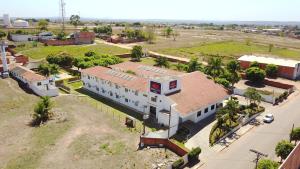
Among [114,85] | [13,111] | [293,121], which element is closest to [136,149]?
[114,85]

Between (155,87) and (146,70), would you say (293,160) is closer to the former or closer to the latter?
(155,87)

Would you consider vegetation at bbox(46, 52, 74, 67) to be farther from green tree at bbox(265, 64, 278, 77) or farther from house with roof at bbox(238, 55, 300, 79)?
green tree at bbox(265, 64, 278, 77)

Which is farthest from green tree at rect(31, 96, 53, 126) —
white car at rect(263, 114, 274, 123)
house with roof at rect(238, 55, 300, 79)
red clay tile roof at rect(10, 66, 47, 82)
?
house with roof at rect(238, 55, 300, 79)

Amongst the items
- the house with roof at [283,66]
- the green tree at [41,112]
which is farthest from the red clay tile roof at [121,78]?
the house with roof at [283,66]

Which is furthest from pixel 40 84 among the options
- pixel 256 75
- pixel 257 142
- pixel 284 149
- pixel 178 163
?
pixel 256 75

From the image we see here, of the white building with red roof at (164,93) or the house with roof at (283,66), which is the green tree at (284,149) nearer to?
the white building with red roof at (164,93)
